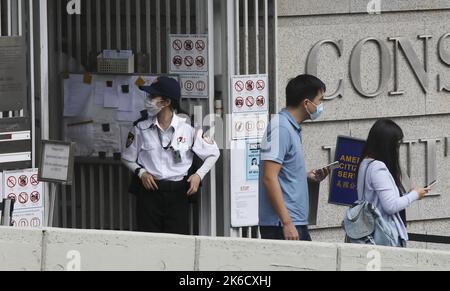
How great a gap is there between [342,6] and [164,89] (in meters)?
2.34

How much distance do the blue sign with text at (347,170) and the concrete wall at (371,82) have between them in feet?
4.22

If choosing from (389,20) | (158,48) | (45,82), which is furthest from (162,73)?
(389,20)

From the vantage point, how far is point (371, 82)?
1388cm

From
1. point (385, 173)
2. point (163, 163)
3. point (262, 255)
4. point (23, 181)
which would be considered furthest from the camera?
point (163, 163)

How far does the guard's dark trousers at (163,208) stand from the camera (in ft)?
40.0

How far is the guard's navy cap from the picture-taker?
12055mm

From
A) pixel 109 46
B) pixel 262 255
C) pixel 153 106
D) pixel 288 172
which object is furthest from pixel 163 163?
pixel 262 255

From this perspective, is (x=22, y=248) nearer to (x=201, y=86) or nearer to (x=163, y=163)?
(x=163, y=163)

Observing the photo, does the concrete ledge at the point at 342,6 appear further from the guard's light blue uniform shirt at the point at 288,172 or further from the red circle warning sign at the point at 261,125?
the guard's light blue uniform shirt at the point at 288,172

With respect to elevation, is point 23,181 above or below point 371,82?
below

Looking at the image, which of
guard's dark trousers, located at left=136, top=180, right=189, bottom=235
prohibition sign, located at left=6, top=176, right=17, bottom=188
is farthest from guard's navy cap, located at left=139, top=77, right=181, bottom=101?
prohibition sign, located at left=6, top=176, right=17, bottom=188

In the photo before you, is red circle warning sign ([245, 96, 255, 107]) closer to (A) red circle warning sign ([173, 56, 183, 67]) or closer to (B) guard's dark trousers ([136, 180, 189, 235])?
(A) red circle warning sign ([173, 56, 183, 67])
